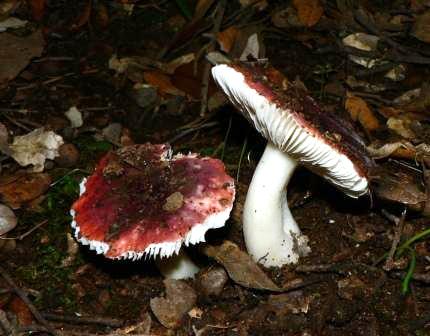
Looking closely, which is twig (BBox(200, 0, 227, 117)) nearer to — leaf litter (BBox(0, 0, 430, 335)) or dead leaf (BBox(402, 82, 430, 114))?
leaf litter (BBox(0, 0, 430, 335))

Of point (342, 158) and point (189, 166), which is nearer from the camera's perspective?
point (342, 158)

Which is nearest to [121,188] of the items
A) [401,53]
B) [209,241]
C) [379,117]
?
[209,241]

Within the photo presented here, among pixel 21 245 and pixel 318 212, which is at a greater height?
pixel 318 212

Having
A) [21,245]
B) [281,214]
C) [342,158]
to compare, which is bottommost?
[21,245]

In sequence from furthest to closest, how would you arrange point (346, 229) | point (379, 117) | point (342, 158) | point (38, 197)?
point (379, 117) < point (38, 197) < point (346, 229) < point (342, 158)

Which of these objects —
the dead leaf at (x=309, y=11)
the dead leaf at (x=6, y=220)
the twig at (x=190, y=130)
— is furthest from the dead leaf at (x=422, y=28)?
the dead leaf at (x=6, y=220)

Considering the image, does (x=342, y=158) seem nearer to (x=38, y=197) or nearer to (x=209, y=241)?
(x=209, y=241)

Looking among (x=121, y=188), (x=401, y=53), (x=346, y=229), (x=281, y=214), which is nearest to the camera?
(x=121, y=188)

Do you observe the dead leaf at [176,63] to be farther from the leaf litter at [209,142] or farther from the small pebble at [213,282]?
the small pebble at [213,282]
